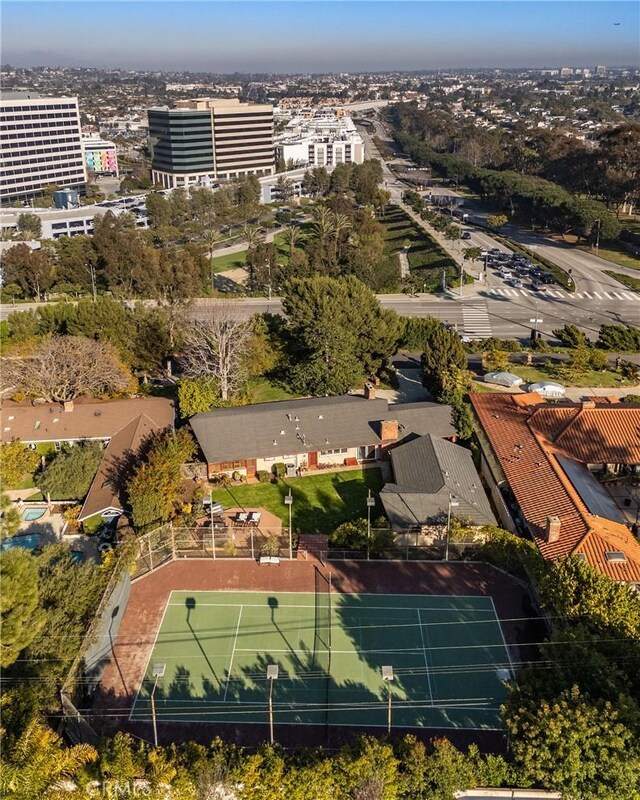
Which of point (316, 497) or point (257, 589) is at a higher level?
point (316, 497)

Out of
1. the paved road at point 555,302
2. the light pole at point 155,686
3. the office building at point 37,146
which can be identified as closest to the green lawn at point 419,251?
the paved road at point 555,302

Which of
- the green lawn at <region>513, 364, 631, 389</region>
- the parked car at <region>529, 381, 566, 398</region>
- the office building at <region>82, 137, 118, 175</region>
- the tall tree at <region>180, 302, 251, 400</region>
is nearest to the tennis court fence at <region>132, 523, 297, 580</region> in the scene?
the tall tree at <region>180, 302, 251, 400</region>

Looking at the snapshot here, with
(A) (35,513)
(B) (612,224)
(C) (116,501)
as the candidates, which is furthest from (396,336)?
(B) (612,224)

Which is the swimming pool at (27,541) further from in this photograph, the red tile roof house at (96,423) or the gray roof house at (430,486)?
the gray roof house at (430,486)

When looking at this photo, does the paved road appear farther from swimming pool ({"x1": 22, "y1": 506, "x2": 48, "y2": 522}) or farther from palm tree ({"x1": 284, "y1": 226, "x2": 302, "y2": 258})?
swimming pool ({"x1": 22, "y1": 506, "x2": 48, "y2": 522})

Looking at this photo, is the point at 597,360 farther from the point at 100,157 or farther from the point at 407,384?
the point at 100,157

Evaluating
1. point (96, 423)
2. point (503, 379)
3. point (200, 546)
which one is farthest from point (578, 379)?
point (96, 423)

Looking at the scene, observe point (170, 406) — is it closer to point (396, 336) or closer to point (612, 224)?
point (396, 336)
